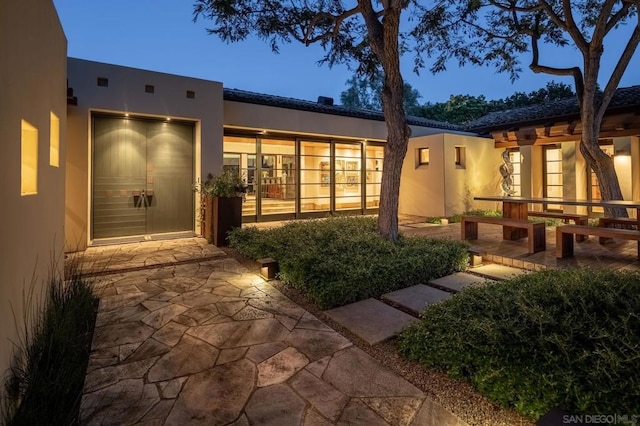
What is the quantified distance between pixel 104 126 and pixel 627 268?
1031cm

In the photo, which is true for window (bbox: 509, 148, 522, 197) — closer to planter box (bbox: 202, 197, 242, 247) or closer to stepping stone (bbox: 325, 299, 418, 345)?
planter box (bbox: 202, 197, 242, 247)

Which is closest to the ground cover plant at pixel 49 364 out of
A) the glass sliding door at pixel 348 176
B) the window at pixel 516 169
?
the glass sliding door at pixel 348 176

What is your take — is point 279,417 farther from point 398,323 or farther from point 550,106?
point 550,106

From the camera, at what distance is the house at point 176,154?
2307mm

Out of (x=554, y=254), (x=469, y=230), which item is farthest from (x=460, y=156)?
(x=554, y=254)

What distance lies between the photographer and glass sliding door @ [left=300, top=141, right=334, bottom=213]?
11.1 m

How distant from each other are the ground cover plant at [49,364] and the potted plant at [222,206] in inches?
149

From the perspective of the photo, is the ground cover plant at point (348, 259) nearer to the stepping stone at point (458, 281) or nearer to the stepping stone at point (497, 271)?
the stepping stone at point (458, 281)

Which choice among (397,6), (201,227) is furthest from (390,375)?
(201,227)

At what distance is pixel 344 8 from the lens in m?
7.79

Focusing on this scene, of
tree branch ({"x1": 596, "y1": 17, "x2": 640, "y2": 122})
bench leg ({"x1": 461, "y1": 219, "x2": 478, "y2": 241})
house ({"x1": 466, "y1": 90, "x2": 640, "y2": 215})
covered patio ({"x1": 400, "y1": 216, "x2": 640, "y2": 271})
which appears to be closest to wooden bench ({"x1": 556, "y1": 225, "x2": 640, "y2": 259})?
covered patio ({"x1": 400, "y1": 216, "x2": 640, "y2": 271})

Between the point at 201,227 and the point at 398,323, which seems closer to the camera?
the point at 398,323

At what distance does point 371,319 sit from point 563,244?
4083 millimetres

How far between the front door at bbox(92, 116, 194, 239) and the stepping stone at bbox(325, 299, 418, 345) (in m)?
6.20
